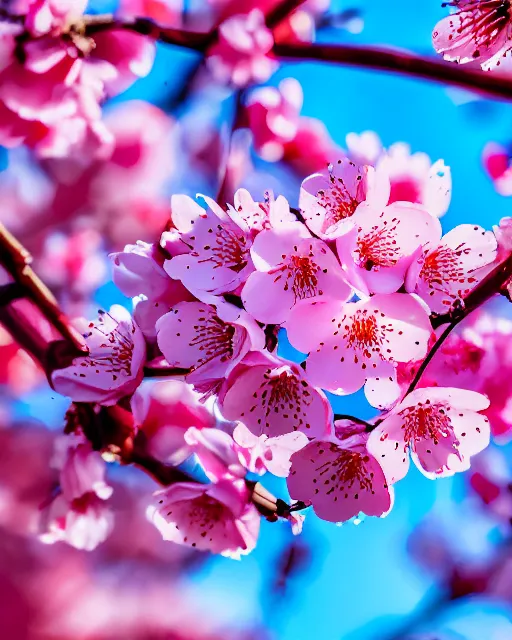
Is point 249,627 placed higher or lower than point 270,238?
lower

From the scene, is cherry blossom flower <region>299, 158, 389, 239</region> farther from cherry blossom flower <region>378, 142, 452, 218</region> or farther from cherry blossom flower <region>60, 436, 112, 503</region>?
cherry blossom flower <region>60, 436, 112, 503</region>

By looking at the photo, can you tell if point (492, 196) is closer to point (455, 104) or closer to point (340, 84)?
point (455, 104)

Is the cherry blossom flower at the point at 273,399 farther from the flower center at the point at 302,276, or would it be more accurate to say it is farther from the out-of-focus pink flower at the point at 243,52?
the out-of-focus pink flower at the point at 243,52

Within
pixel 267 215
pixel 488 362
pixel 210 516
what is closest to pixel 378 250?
pixel 267 215

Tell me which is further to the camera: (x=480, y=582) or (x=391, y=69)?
(x=480, y=582)

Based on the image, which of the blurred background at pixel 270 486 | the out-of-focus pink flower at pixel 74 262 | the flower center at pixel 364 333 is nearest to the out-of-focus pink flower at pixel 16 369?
the blurred background at pixel 270 486

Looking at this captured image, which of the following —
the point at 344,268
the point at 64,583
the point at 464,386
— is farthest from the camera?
the point at 64,583

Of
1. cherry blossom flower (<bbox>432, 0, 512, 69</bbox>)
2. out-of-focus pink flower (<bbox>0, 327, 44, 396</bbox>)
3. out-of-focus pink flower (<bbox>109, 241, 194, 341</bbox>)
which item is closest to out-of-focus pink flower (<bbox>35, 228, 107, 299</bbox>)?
out-of-focus pink flower (<bbox>0, 327, 44, 396</bbox>)

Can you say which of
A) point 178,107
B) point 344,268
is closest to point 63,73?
point 178,107
